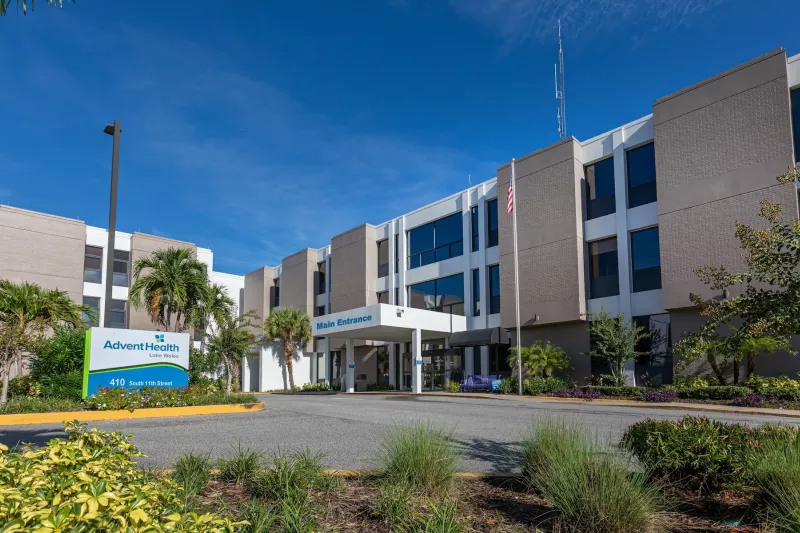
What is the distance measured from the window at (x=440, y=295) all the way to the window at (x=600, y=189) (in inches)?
349

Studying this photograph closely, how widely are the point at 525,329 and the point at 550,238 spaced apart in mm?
4689

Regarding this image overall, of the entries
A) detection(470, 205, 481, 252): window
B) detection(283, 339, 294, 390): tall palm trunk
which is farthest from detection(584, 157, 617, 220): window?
detection(283, 339, 294, 390): tall palm trunk

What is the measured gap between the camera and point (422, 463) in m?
5.52

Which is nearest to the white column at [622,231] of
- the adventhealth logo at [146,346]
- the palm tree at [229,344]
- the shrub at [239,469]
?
the adventhealth logo at [146,346]

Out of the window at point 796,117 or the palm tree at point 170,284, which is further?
the palm tree at point 170,284

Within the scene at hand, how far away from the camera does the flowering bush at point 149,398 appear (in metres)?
14.5

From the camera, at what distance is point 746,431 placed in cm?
621

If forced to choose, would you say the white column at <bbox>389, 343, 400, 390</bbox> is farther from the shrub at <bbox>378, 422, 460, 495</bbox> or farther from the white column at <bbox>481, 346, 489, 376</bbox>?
the shrub at <bbox>378, 422, 460, 495</bbox>

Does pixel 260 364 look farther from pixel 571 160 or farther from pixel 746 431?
pixel 746 431

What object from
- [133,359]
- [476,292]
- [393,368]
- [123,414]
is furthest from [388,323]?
[123,414]

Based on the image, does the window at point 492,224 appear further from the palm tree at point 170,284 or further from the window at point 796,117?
the palm tree at point 170,284

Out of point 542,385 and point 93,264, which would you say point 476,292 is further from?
point 93,264

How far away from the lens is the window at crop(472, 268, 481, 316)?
1261 inches

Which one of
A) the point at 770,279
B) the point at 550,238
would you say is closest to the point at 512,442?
the point at 770,279
